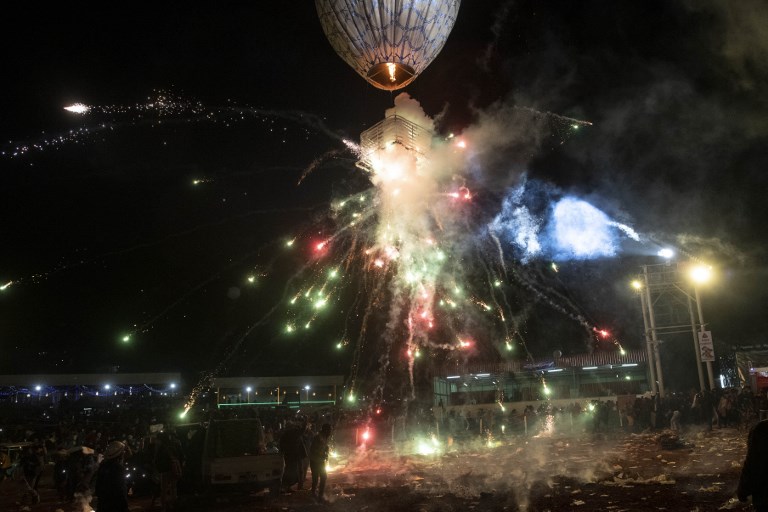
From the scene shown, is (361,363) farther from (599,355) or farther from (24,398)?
(24,398)

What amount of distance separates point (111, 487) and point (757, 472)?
6.35 metres

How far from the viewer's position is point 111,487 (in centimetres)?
564

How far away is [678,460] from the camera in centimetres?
1211

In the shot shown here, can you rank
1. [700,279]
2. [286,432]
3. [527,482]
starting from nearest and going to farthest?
[527,482]
[286,432]
[700,279]

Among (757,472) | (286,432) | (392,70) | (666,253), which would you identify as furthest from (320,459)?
(666,253)

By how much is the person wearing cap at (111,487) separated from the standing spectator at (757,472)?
6.08 meters

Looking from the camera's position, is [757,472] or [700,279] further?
[700,279]

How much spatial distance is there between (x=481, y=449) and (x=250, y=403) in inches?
947

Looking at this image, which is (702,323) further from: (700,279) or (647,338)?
(647,338)

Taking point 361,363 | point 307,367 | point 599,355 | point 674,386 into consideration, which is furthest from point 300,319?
point 674,386

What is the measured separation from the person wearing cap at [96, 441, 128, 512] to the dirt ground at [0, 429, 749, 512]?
405 cm

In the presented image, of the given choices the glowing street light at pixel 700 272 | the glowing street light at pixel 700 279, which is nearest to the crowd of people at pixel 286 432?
the glowing street light at pixel 700 279

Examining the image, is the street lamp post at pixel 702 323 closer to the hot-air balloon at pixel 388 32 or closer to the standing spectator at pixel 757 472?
the hot-air balloon at pixel 388 32

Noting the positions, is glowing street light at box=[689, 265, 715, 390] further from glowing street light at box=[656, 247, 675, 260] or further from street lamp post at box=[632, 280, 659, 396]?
street lamp post at box=[632, 280, 659, 396]
